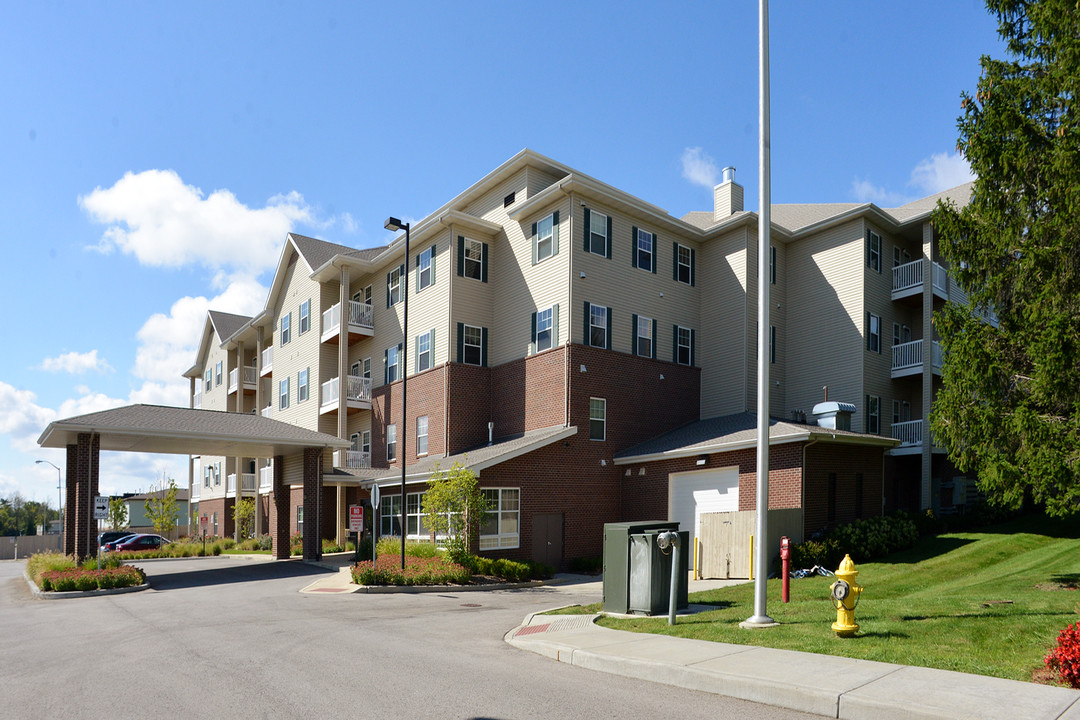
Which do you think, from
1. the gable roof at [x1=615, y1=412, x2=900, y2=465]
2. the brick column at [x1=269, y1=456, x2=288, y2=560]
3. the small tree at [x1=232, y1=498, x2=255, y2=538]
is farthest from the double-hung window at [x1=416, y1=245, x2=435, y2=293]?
the small tree at [x1=232, y1=498, x2=255, y2=538]

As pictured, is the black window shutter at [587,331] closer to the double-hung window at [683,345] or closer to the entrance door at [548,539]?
the double-hung window at [683,345]

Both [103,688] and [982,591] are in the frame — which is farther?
[982,591]

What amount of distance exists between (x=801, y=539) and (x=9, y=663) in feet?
61.1

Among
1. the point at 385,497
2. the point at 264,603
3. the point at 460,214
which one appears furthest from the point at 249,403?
the point at 264,603

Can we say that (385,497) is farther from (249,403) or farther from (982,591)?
(249,403)

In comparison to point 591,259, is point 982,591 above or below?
below

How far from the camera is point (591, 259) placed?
28.6m

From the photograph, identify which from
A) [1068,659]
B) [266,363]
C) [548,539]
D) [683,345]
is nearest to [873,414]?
[683,345]

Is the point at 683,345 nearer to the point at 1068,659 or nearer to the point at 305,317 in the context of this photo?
the point at 305,317

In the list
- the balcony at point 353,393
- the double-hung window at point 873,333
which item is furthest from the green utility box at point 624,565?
the balcony at point 353,393

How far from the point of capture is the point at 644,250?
30797 mm

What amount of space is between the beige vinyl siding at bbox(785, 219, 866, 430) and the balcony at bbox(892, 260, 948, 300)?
109 inches

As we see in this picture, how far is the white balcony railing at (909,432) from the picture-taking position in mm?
29742

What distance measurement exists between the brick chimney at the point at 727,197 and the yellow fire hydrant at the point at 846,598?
25.5 metres
